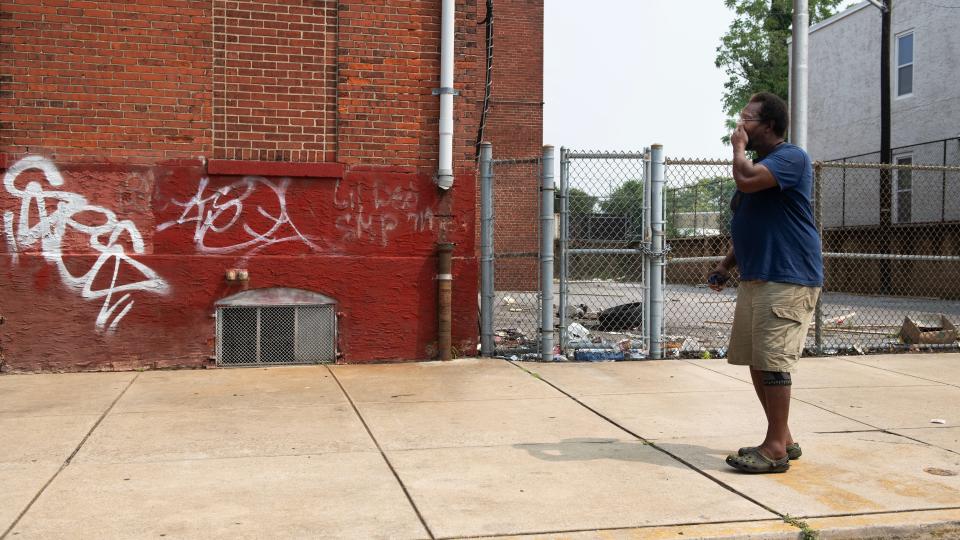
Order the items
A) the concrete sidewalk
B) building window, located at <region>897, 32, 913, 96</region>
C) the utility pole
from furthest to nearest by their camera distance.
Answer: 1. building window, located at <region>897, 32, 913, 96</region>
2. the utility pole
3. the concrete sidewalk

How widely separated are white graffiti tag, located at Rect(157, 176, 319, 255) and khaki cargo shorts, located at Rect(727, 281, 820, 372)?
4664mm

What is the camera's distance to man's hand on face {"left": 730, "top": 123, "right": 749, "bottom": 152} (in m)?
4.69

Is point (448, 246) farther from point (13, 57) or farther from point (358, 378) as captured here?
point (13, 57)

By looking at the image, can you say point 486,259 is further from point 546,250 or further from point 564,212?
point 564,212

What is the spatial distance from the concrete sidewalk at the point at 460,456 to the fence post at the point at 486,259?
1.05 m

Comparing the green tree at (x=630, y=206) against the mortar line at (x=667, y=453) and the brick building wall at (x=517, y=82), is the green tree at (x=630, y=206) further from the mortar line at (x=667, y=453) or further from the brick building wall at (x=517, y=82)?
the brick building wall at (x=517, y=82)

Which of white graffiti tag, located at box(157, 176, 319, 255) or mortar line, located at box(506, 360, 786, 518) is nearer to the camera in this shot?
mortar line, located at box(506, 360, 786, 518)

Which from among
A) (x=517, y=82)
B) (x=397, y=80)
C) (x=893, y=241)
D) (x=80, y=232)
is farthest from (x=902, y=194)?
(x=80, y=232)

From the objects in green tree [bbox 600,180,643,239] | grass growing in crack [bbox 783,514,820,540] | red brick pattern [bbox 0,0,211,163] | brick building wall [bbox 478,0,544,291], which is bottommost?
grass growing in crack [bbox 783,514,820,540]

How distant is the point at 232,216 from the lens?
26.5 ft

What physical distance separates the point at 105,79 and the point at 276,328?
264 cm

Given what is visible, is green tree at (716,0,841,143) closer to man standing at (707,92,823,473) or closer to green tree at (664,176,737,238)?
green tree at (664,176,737,238)

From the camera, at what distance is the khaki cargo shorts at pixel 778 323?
15.4 feet

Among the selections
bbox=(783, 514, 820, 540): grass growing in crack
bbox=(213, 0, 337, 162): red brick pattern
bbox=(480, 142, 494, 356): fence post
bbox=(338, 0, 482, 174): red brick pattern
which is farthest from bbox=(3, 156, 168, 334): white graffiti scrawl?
bbox=(783, 514, 820, 540): grass growing in crack
